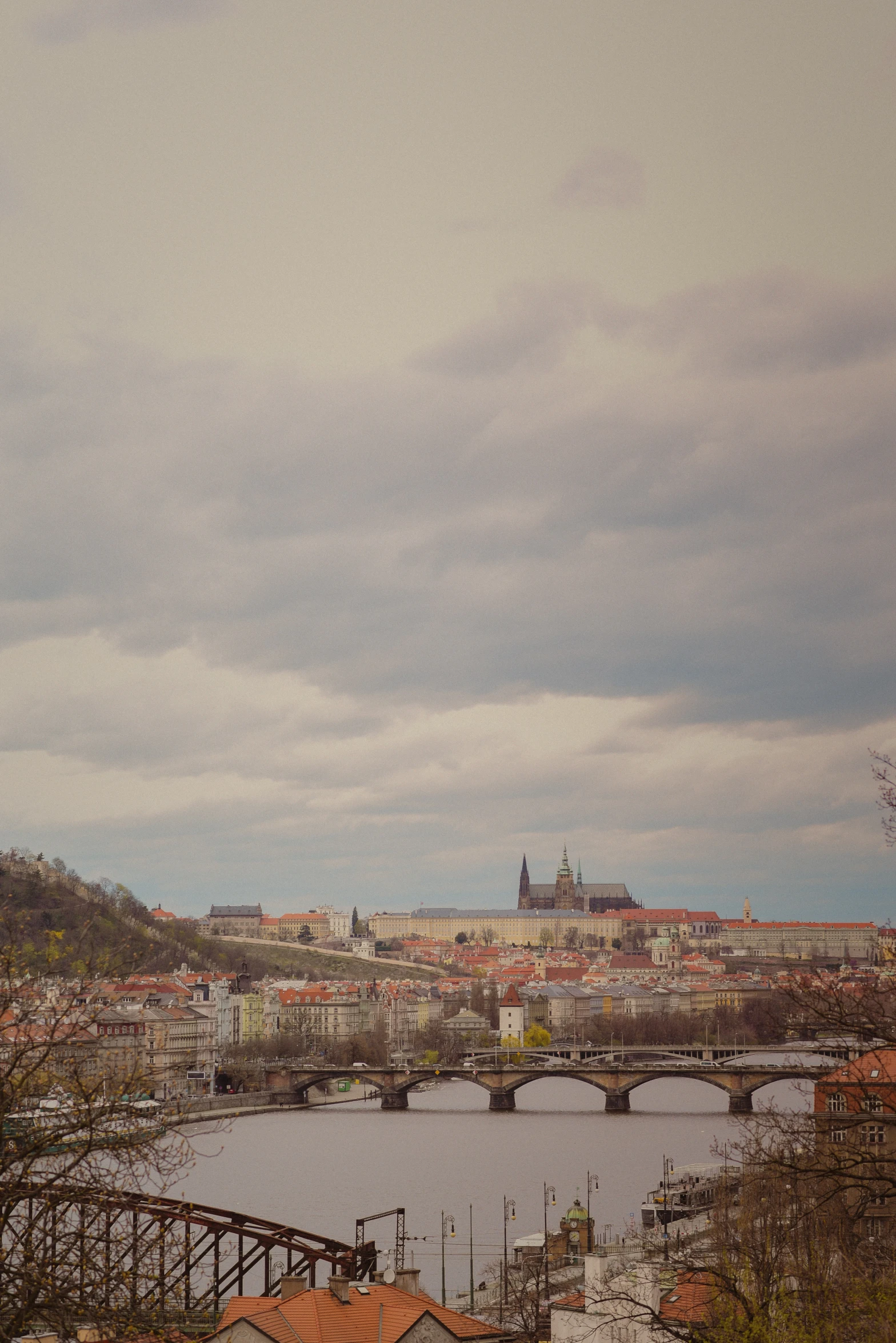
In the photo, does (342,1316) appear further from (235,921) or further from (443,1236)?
(235,921)

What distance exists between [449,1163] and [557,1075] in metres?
20.0

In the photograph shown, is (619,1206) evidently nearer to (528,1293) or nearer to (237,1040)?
(528,1293)

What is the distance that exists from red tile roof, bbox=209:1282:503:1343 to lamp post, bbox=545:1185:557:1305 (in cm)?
824

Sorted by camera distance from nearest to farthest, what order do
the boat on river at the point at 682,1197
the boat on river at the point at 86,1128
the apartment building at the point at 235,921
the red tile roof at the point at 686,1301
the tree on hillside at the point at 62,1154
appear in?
the tree on hillside at the point at 62,1154, the boat on river at the point at 86,1128, the red tile roof at the point at 686,1301, the boat on river at the point at 682,1197, the apartment building at the point at 235,921

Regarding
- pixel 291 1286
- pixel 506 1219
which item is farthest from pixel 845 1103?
pixel 506 1219

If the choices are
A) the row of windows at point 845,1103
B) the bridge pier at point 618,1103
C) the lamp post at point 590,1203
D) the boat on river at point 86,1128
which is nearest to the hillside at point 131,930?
the bridge pier at point 618,1103

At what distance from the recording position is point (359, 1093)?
73062 millimetres

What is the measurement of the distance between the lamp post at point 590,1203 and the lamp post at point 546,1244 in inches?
28.0

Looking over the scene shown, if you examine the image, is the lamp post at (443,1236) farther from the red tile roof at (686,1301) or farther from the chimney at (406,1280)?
the chimney at (406,1280)

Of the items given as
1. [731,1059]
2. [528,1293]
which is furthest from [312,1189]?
[731,1059]

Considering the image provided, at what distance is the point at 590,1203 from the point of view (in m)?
34.9

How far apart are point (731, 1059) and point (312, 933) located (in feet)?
387

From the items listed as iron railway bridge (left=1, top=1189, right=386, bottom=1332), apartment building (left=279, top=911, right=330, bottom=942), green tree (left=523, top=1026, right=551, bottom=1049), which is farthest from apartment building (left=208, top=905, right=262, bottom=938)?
iron railway bridge (left=1, top=1189, right=386, bottom=1332)

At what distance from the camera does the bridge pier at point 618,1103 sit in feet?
196
